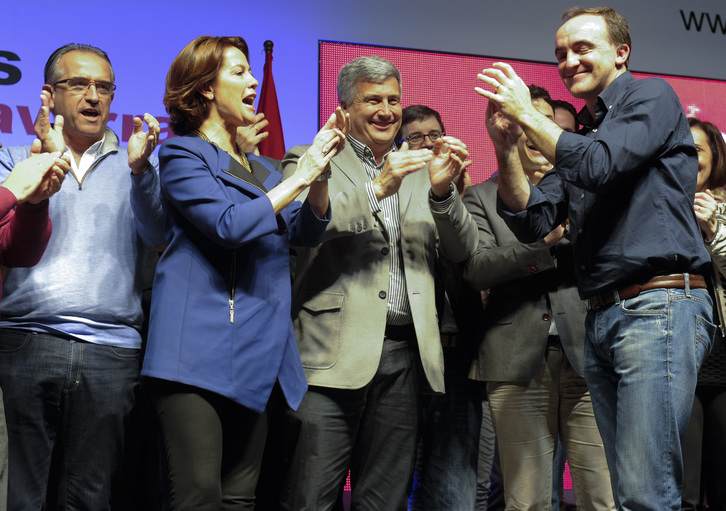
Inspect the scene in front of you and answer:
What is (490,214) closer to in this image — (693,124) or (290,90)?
(693,124)

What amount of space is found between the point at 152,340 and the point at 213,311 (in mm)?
175

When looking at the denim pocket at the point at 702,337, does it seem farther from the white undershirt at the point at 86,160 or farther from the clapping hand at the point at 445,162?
the white undershirt at the point at 86,160

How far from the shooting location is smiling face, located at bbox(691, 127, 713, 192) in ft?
10.6

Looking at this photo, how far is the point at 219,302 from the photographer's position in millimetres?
2102

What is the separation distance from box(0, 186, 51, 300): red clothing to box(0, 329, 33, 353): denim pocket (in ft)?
0.98

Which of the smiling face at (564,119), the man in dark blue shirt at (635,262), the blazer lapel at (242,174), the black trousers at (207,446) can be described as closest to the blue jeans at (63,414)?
the black trousers at (207,446)

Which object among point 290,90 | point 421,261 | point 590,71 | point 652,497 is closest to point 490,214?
point 421,261

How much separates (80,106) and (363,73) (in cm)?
102

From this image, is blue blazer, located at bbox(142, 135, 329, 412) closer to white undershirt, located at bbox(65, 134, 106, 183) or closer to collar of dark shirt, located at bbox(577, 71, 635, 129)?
white undershirt, located at bbox(65, 134, 106, 183)

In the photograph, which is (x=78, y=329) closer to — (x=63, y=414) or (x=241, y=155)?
(x=63, y=414)

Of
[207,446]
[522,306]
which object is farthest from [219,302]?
[522,306]

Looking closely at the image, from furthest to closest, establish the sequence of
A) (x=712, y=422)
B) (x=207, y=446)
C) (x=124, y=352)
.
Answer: (x=712, y=422) → (x=124, y=352) → (x=207, y=446)

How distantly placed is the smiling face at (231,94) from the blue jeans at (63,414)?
83cm

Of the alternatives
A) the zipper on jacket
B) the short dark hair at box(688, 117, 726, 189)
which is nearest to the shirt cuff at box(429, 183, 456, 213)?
the zipper on jacket
